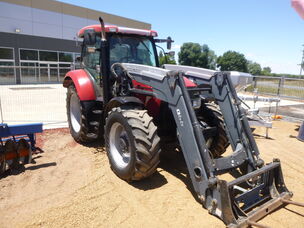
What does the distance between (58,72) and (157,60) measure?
1769 cm

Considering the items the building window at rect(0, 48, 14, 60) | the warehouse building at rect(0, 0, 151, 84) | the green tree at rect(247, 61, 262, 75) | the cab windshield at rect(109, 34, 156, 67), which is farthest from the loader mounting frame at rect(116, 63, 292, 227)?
the green tree at rect(247, 61, 262, 75)

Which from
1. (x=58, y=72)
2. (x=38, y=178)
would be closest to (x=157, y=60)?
(x=38, y=178)

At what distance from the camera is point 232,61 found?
38000mm

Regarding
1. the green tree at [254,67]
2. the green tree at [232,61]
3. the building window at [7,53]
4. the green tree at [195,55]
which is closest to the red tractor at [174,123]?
the building window at [7,53]

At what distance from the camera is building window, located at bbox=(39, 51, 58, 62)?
900 inches

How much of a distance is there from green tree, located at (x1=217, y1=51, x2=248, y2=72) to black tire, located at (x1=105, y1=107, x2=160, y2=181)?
3663 centimetres

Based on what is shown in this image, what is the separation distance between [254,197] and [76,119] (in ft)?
14.5

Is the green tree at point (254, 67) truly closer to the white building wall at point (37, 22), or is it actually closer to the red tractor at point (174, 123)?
the white building wall at point (37, 22)

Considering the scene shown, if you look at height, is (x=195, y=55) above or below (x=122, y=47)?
above

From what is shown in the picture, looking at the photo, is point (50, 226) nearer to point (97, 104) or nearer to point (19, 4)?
point (97, 104)

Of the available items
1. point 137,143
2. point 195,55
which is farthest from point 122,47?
point 195,55

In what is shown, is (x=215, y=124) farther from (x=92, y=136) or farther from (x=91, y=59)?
(x=91, y=59)

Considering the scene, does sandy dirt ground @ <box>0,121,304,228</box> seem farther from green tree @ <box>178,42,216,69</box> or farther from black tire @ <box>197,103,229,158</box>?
green tree @ <box>178,42,216,69</box>

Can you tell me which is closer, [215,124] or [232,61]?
[215,124]
